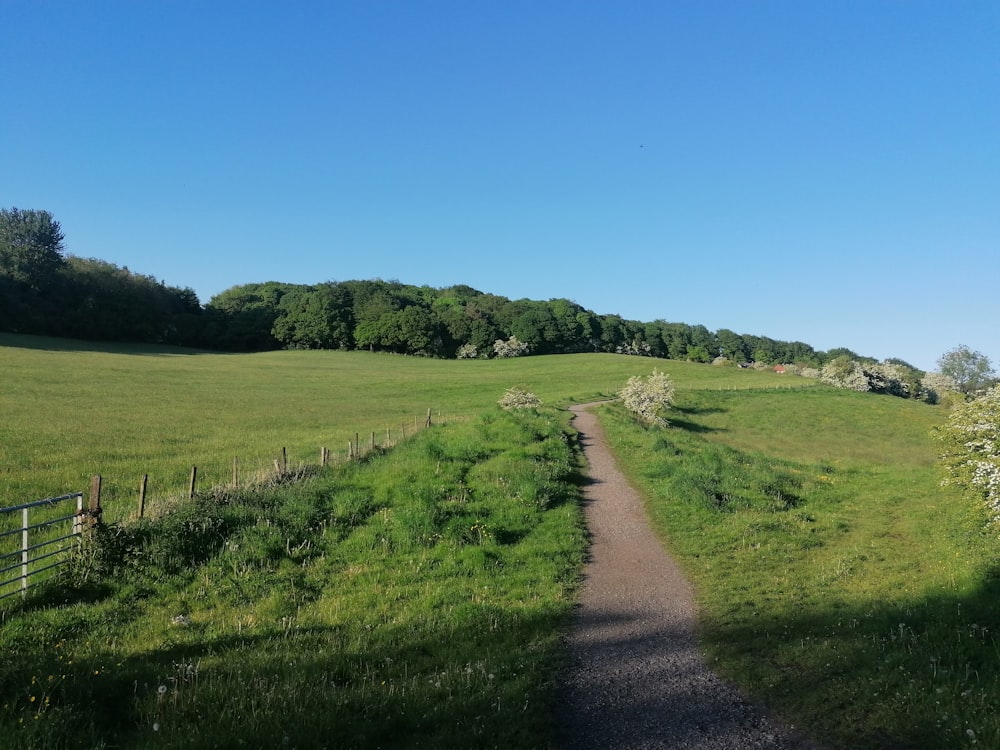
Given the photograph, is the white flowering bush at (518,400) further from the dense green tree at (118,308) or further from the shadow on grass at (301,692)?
the dense green tree at (118,308)

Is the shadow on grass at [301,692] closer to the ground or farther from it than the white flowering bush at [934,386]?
closer to the ground

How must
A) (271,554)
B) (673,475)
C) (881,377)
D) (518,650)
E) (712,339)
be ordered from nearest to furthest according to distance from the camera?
(518,650), (271,554), (673,475), (881,377), (712,339)

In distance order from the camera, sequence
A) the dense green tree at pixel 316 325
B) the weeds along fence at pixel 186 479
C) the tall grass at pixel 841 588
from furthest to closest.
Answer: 1. the dense green tree at pixel 316 325
2. the weeds along fence at pixel 186 479
3. the tall grass at pixel 841 588

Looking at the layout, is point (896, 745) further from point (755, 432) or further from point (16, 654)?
point (755, 432)

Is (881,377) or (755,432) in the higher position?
(881,377)

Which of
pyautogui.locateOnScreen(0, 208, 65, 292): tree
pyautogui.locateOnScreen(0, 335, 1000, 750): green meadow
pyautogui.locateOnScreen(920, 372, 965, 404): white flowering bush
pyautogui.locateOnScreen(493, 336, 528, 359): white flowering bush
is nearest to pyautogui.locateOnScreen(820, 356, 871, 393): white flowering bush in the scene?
pyautogui.locateOnScreen(920, 372, 965, 404): white flowering bush

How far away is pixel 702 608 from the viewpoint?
9445 millimetres

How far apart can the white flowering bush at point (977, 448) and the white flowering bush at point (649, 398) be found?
74.1ft

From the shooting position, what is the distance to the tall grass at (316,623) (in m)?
5.25

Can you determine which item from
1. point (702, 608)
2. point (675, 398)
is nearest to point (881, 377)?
point (675, 398)

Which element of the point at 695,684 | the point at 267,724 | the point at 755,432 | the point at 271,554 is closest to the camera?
the point at 267,724

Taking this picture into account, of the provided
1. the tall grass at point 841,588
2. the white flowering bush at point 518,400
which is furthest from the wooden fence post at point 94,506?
the white flowering bush at point 518,400

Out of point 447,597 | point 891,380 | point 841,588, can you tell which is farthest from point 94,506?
point 891,380

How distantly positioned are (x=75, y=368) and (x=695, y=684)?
2636 inches
